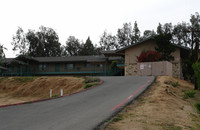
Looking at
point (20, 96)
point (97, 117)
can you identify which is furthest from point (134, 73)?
point (97, 117)

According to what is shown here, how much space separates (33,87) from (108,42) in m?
47.5

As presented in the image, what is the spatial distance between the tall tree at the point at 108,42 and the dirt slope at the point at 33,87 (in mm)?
44267

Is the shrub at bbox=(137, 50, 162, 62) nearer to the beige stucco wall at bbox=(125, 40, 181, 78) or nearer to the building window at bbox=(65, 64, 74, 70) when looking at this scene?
the beige stucco wall at bbox=(125, 40, 181, 78)

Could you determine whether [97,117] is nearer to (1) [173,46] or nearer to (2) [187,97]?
(2) [187,97]

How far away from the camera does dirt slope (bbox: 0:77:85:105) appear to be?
2166 centimetres

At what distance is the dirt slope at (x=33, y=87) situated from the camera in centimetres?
2166

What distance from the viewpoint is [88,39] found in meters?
72.4

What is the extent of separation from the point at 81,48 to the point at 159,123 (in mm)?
67162

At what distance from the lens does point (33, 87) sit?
81.5 ft

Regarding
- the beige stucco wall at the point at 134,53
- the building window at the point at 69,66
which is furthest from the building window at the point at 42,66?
the beige stucco wall at the point at 134,53

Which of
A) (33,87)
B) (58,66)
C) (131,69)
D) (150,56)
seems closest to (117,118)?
(33,87)

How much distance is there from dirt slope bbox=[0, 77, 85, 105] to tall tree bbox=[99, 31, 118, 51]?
4427 cm

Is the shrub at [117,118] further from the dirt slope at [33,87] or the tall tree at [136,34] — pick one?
the tall tree at [136,34]

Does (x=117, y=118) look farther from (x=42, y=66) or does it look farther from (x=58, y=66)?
(x=42, y=66)
